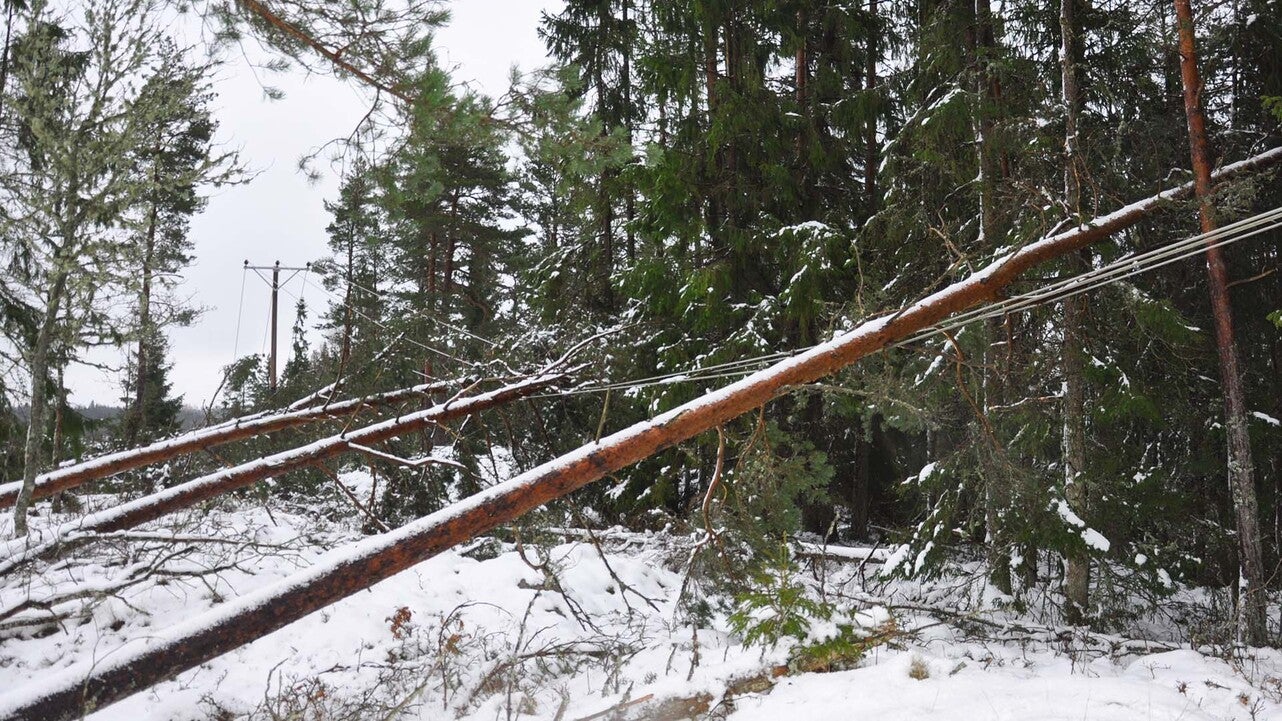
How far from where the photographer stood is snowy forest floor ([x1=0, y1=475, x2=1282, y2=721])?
4.16m

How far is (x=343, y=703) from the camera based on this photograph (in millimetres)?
4754

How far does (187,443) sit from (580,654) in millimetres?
4230

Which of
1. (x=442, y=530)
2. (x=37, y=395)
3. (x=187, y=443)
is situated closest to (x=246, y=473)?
(x=187, y=443)

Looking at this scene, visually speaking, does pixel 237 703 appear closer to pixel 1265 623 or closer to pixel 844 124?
pixel 1265 623

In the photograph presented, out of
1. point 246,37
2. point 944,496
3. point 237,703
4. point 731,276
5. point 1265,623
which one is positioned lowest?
point 1265,623

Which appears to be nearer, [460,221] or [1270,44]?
[1270,44]

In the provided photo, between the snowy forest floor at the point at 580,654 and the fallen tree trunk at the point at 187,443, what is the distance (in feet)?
2.42

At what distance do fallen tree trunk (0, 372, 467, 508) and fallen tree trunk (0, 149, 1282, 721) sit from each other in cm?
311

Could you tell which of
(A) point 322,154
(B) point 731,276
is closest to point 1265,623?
(B) point 731,276

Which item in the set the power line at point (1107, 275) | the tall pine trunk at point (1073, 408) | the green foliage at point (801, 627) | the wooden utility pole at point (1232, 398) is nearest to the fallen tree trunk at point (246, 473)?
the power line at point (1107, 275)

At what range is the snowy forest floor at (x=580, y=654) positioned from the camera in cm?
416

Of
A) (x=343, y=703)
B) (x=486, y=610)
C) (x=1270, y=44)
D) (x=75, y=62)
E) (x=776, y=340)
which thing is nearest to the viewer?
(x=343, y=703)

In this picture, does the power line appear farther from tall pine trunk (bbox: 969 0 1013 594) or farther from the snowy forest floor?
the snowy forest floor

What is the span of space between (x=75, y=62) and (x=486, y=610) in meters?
6.11
